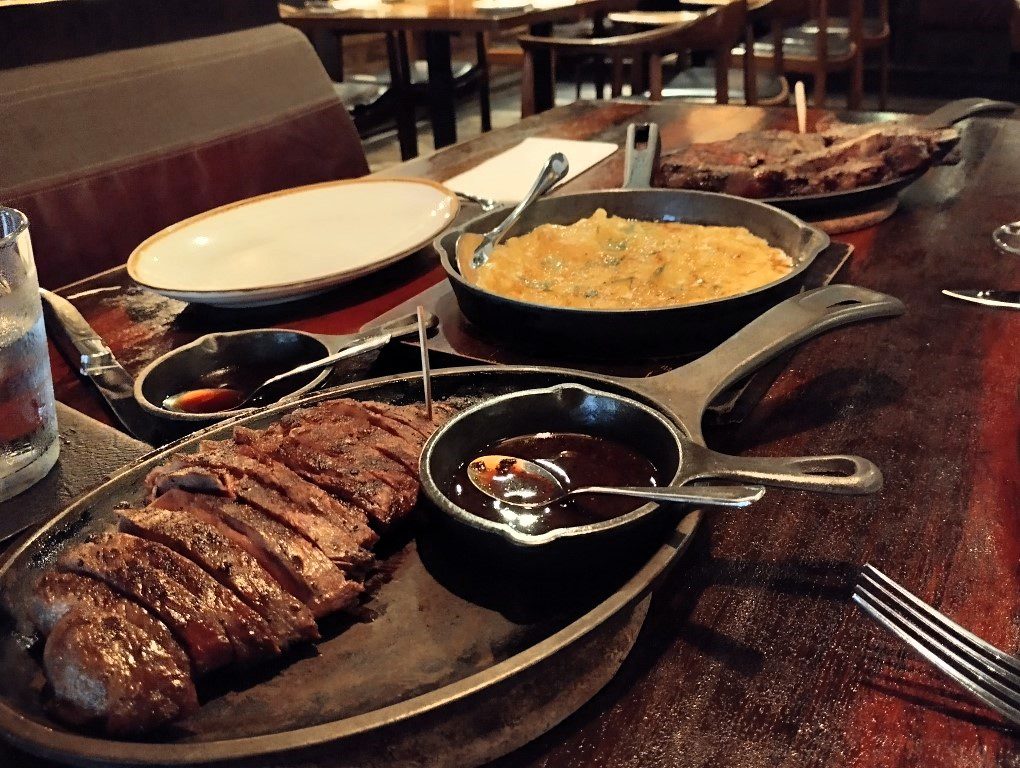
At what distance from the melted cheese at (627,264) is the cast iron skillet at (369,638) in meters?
0.29

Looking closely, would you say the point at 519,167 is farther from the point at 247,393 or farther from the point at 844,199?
the point at 247,393

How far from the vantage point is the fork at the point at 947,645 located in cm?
74

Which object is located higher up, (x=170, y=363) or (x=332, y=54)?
(x=332, y=54)

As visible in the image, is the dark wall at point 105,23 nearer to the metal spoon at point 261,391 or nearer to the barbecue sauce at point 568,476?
the metal spoon at point 261,391

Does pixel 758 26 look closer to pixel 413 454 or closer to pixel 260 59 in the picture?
pixel 260 59

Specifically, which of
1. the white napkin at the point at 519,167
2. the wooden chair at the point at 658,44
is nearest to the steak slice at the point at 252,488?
the white napkin at the point at 519,167

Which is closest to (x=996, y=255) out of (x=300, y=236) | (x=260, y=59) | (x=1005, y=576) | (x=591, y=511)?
(x=1005, y=576)

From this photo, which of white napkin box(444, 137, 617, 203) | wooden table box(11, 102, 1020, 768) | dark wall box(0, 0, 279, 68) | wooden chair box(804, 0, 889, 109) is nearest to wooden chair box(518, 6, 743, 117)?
white napkin box(444, 137, 617, 203)

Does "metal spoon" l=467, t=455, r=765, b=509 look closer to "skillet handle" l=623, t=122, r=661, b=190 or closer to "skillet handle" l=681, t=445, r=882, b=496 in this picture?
"skillet handle" l=681, t=445, r=882, b=496

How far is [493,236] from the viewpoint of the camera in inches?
66.0

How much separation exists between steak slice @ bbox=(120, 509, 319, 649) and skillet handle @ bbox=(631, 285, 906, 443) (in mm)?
467

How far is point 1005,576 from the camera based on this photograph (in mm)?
905

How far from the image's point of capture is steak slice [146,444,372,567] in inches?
33.6

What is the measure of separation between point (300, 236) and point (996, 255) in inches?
59.9
